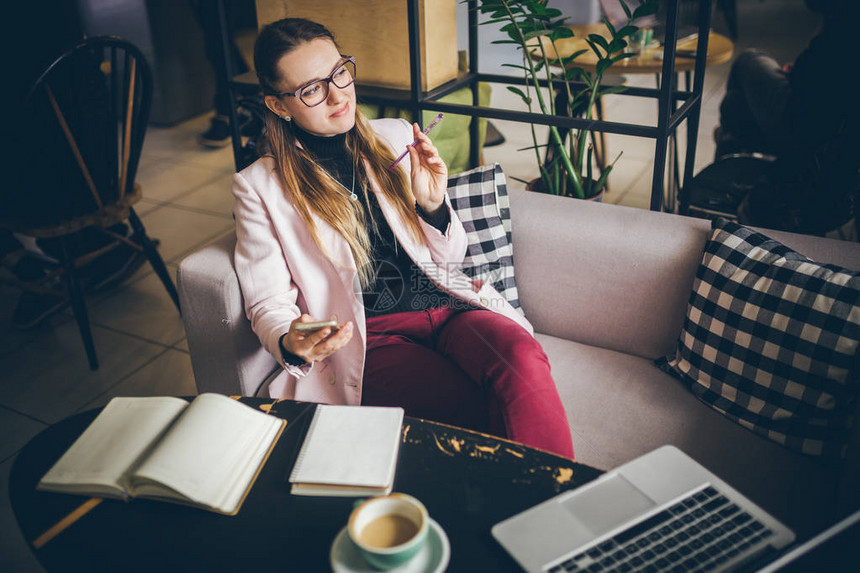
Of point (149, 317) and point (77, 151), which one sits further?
point (149, 317)

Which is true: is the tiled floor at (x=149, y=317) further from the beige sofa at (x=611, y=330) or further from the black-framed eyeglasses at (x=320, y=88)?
the black-framed eyeglasses at (x=320, y=88)

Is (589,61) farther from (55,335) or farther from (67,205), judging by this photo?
(55,335)

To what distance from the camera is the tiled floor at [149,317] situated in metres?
1.94

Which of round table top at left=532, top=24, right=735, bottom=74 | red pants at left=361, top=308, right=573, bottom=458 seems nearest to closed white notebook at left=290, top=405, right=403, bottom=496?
red pants at left=361, top=308, right=573, bottom=458

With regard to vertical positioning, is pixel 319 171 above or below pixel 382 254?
above

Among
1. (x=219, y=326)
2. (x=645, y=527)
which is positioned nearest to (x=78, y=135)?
(x=219, y=326)

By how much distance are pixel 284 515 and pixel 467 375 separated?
1.82ft

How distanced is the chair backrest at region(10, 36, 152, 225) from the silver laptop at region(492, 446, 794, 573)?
169 centimetres

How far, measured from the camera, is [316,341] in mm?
1159

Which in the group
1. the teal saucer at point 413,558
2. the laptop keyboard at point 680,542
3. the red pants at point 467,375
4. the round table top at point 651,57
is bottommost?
the red pants at point 467,375

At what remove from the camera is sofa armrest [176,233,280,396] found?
1.39m

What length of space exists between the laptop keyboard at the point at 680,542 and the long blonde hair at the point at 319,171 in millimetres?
792

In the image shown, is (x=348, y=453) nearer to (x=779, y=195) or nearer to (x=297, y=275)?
(x=297, y=275)

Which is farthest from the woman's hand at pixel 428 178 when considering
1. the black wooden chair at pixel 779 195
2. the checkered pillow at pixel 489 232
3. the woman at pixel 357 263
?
the black wooden chair at pixel 779 195
